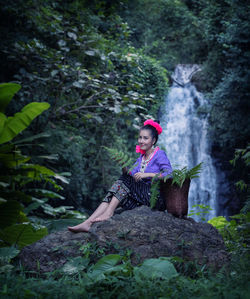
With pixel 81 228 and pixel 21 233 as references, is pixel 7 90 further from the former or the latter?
pixel 81 228

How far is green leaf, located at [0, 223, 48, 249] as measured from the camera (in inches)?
123

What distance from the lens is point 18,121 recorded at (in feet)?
11.6

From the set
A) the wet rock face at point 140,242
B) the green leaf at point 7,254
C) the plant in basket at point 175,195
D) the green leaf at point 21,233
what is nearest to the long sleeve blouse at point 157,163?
the plant in basket at point 175,195

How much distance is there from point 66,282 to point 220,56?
35.5 ft

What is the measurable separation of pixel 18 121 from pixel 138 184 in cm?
174

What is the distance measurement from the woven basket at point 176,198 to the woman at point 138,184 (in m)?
0.22

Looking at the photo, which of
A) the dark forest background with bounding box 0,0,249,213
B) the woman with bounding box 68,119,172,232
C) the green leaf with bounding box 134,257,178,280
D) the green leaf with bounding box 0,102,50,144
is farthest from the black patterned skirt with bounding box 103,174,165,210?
the dark forest background with bounding box 0,0,249,213

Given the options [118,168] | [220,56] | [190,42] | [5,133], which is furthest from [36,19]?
[190,42]

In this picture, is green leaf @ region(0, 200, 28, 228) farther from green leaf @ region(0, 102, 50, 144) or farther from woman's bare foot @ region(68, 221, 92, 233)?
green leaf @ region(0, 102, 50, 144)

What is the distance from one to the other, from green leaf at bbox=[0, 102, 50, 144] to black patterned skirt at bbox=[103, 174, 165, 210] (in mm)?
1371

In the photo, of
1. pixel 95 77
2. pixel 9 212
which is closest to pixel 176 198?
pixel 9 212

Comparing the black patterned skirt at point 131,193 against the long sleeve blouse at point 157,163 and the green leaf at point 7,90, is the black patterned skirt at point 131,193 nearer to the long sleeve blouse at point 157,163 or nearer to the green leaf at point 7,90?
the long sleeve blouse at point 157,163

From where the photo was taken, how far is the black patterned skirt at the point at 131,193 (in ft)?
10.7

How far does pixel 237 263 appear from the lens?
2.36 meters
